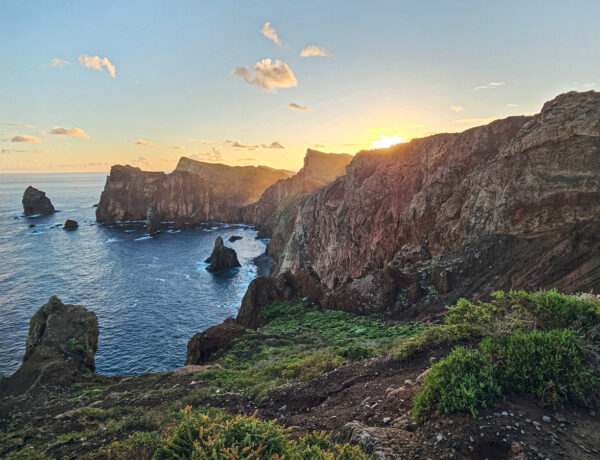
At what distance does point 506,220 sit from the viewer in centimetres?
2381

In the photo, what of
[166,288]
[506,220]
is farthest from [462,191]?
[166,288]

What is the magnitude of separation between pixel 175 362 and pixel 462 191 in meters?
36.6

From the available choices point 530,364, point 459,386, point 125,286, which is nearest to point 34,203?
point 125,286

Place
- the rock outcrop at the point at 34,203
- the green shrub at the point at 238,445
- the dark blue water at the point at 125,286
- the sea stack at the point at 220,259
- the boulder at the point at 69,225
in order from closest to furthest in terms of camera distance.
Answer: the green shrub at the point at 238,445, the dark blue water at the point at 125,286, the sea stack at the point at 220,259, the boulder at the point at 69,225, the rock outcrop at the point at 34,203

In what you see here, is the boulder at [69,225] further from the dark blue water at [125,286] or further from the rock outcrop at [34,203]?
the rock outcrop at [34,203]

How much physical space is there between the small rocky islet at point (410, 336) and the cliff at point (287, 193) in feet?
122

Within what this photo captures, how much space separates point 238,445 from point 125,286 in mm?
60820

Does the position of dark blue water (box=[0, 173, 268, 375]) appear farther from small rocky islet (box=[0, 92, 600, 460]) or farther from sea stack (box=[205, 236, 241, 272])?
small rocky islet (box=[0, 92, 600, 460])

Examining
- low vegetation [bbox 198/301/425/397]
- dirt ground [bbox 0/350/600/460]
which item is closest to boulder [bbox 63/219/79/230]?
low vegetation [bbox 198/301/425/397]

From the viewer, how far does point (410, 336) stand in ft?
67.6

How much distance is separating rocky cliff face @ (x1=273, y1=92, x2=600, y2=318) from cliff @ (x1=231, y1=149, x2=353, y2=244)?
3918 cm

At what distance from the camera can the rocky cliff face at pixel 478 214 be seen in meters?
20.3

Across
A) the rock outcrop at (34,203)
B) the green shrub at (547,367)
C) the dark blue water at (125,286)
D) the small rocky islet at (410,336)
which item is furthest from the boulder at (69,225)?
the green shrub at (547,367)

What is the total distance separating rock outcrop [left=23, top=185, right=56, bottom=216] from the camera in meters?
131
